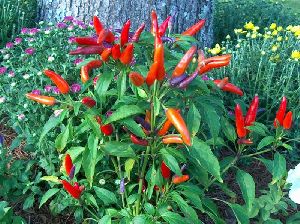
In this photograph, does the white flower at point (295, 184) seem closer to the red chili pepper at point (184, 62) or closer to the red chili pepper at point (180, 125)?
the red chili pepper at point (180, 125)

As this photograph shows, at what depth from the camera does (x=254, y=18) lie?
6.87m

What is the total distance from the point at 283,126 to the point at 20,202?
1.62m

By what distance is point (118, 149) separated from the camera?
8.80 feet

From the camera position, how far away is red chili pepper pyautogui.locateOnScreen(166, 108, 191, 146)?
2242 mm

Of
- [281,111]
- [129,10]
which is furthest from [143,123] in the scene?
[129,10]

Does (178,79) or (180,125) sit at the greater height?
(178,79)

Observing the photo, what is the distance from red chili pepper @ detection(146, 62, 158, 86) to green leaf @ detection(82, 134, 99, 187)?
50 centimetres

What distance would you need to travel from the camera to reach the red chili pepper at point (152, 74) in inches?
91.3

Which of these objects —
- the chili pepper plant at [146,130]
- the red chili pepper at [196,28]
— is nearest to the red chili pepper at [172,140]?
the chili pepper plant at [146,130]

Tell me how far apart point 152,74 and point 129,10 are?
2.62 meters

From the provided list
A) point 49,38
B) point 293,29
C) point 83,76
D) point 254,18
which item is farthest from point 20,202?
point 254,18

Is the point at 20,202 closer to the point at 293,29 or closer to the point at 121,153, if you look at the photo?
the point at 121,153

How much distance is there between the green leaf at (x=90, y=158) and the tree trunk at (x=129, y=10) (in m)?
2.30

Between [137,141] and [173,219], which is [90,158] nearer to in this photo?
[137,141]
